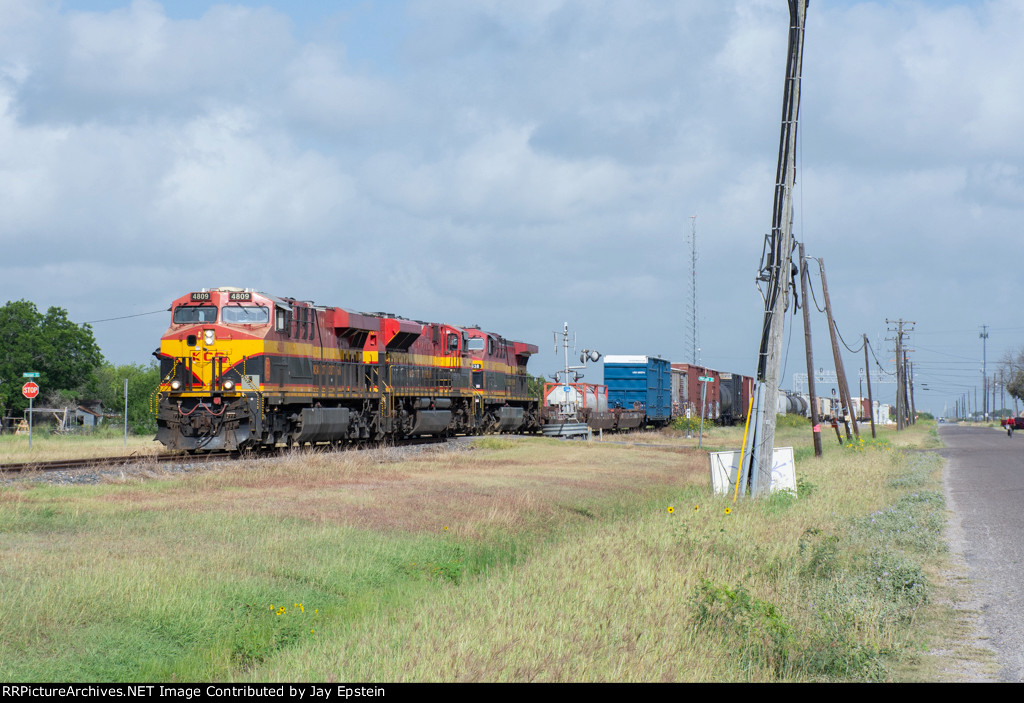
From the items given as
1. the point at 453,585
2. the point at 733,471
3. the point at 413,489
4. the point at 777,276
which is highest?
the point at 777,276

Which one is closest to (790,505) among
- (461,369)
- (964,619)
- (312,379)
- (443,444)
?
(964,619)

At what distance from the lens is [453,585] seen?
1062cm

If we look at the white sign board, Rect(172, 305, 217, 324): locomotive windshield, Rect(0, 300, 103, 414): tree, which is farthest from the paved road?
Rect(0, 300, 103, 414): tree

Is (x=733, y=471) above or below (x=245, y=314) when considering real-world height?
below

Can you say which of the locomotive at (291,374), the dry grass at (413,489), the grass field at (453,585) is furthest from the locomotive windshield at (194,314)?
the grass field at (453,585)

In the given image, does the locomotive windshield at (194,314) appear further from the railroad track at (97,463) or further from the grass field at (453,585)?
the grass field at (453,585)

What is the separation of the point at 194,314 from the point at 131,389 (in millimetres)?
97678

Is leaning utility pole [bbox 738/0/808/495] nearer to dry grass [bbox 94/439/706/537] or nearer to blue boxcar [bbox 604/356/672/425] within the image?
dry grass [bbox 94/439/706/537]

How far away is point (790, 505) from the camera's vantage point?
1563cm

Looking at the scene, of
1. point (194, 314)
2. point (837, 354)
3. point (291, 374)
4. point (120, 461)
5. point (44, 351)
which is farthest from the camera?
point (44, 351)

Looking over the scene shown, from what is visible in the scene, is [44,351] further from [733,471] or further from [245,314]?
[733,471]

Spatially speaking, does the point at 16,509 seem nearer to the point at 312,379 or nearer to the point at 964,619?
the point at 964,619

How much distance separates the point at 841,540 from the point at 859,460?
1584 centimetres

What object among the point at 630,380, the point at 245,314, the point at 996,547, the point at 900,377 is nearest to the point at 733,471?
the point at 996,547
